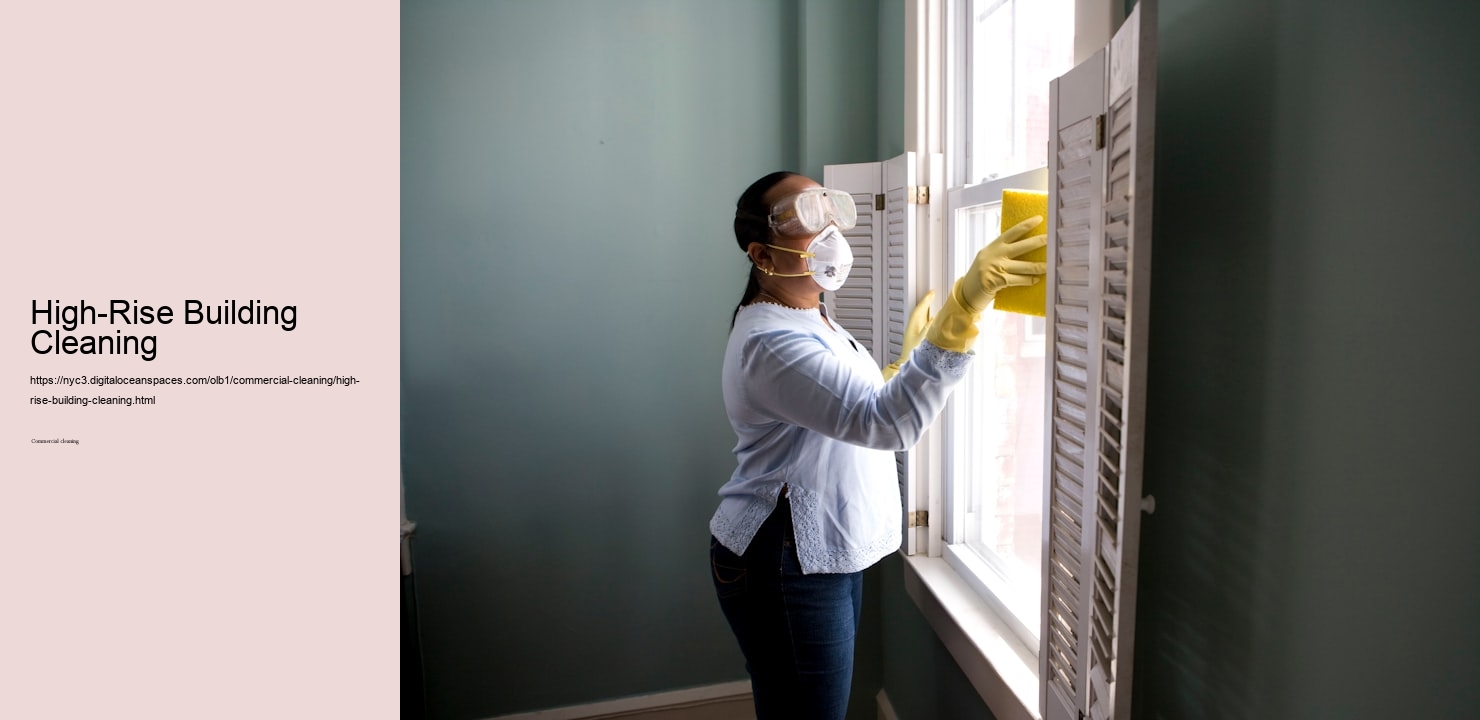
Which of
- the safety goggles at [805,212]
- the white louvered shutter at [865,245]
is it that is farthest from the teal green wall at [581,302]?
the safety goggles at [805,212]

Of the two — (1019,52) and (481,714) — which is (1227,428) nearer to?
(1019,52)

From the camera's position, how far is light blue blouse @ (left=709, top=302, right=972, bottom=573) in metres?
1.19

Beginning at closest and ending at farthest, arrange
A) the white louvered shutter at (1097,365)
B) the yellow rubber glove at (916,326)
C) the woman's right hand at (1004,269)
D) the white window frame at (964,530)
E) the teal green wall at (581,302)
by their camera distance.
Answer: the white louvered shutter at (1097,365) < the woman's right hand at (1004,269) < the white window frame at (964,530) < the yellow rubber glove at (916,326) < the teal green wall at (581,302)

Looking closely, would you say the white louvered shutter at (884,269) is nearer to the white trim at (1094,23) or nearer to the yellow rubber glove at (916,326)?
the yellow rubber glove at (916,326)

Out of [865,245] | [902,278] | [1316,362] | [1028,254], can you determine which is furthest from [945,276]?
[1316,362]

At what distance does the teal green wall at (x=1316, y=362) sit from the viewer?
0.62 meters

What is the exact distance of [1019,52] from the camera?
58.4 inches

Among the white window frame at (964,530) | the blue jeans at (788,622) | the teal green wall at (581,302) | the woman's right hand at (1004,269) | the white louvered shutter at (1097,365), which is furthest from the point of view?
the teal green wall at (581,302)

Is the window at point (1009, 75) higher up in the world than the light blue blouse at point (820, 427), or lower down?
higher up

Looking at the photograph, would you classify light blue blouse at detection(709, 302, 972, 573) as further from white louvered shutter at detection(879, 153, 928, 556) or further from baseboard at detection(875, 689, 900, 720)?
baseboard at detection(875, 689, 900, 720)

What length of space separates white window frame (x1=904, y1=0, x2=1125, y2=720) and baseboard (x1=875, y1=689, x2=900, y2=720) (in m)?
0.39

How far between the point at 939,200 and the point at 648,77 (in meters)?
0.85

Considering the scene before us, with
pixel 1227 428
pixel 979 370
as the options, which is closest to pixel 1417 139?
pixel 1227 428

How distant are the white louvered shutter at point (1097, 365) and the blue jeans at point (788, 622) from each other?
0.35m
